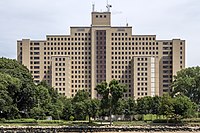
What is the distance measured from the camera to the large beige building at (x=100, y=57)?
570 ft

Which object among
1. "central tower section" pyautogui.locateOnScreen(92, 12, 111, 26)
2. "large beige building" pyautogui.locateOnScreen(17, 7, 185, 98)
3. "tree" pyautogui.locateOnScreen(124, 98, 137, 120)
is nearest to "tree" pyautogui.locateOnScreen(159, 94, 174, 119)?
"tree" pyautogui.locateOnScreen(124, 98, 137, 120)

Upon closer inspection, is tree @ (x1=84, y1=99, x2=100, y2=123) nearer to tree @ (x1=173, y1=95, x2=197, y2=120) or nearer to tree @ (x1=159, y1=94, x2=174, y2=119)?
tree @ (x1=159, y1=94, x2=174, y2=119)

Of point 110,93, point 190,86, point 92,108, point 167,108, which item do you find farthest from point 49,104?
point 190,86

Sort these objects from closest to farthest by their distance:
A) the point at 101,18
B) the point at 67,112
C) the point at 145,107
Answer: the point at 67,112, the point at 145,107, the point at 101,18

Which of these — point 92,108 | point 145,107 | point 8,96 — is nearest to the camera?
point 8,96

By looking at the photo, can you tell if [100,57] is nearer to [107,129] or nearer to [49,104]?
[49,104]

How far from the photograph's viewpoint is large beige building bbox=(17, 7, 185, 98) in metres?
174

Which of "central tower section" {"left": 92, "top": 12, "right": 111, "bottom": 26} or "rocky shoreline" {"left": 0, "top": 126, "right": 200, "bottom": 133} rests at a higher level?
"central tower section" {"left": 92, "top": 12, "right": 111, "bottom": 26}

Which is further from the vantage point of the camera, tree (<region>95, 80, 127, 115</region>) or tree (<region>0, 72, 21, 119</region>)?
tree (<region>95, 80, 127, 115</region>)

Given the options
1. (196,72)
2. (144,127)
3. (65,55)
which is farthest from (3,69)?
(65,55)

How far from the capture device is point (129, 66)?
180375 millimetres

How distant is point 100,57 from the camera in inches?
6998

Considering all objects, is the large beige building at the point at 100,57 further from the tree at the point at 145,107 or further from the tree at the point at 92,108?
the tree at the point at 92,108

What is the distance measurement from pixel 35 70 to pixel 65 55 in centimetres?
1440
